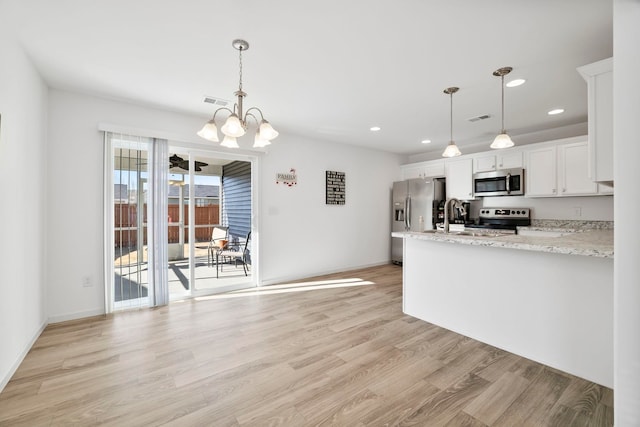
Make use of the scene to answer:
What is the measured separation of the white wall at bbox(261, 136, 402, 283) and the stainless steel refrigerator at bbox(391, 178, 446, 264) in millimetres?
200

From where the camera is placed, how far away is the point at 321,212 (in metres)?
5.16

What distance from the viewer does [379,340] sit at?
259cm

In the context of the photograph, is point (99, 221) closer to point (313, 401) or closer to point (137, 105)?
point (137, 105)

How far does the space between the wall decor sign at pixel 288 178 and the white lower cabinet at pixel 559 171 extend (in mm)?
3846

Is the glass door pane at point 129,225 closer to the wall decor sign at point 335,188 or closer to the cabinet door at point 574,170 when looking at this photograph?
the wall decor sign at point 335,188

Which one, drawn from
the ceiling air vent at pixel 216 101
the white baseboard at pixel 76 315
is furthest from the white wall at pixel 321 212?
the white baseboard at pixel 76 315

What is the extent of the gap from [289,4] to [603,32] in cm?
232

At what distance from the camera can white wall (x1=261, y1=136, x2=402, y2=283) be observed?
15.0 ft

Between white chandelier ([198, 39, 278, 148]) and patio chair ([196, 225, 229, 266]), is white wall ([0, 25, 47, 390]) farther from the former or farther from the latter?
patio chair ([196, 225, 229, 266])

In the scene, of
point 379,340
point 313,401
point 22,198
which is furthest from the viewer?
point 379,340

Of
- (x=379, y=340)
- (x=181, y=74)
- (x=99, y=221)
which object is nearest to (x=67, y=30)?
(x=181, y=74)

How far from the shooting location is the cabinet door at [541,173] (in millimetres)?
4227

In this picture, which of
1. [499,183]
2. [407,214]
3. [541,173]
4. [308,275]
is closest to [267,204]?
[308,275]

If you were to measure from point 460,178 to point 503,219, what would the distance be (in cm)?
104
